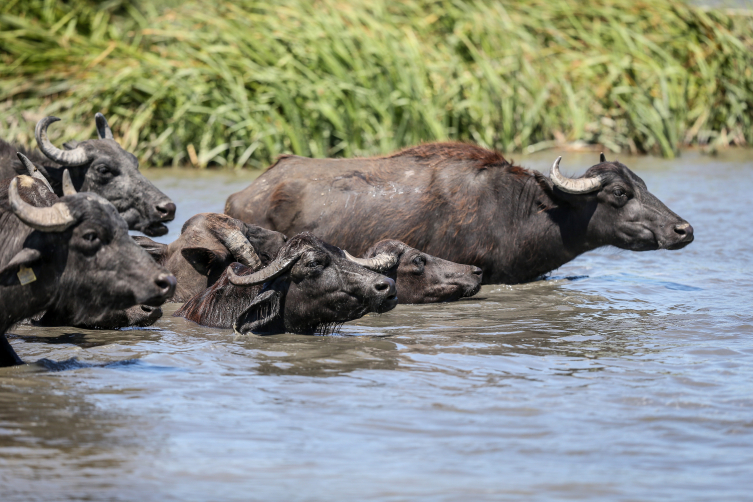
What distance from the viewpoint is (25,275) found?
213 inches

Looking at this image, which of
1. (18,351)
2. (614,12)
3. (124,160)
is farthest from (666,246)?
(614,12)

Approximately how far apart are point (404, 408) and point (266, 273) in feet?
6.70

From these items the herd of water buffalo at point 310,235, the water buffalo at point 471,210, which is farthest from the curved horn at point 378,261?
the water buffalo at point 471,210

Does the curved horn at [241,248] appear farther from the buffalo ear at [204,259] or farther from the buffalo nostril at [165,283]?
the buffalo nostril at [165,283]

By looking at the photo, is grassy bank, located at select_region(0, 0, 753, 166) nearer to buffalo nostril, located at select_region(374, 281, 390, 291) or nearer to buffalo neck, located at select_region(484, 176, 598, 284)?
buffalo neck, located at select_region(484, 176, 598, 284)

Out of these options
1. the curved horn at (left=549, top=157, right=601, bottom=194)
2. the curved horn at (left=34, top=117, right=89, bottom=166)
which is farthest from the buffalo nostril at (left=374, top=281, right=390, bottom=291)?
the curved horn at (left=34, top=117, right=89, bottom=166)

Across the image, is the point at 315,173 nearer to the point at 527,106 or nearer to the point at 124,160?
the point at 124,160

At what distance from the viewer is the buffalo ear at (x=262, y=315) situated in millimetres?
6895

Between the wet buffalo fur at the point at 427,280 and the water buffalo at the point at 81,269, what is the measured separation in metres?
3.04

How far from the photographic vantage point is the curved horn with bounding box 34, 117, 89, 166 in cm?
814

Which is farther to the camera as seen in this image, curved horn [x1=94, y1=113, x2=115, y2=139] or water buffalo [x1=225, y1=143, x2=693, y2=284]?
curved horn [x1=94, y1=113, x2=115, y2=139]

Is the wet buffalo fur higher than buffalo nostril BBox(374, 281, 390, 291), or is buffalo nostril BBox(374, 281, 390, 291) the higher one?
buffalo nostril BBox(374, 281, 390, 291)

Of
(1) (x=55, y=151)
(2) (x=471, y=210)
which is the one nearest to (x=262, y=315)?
(1) (x=55, y=151)

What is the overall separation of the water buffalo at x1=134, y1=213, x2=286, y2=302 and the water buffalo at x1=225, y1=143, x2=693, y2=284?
38.7 inches
